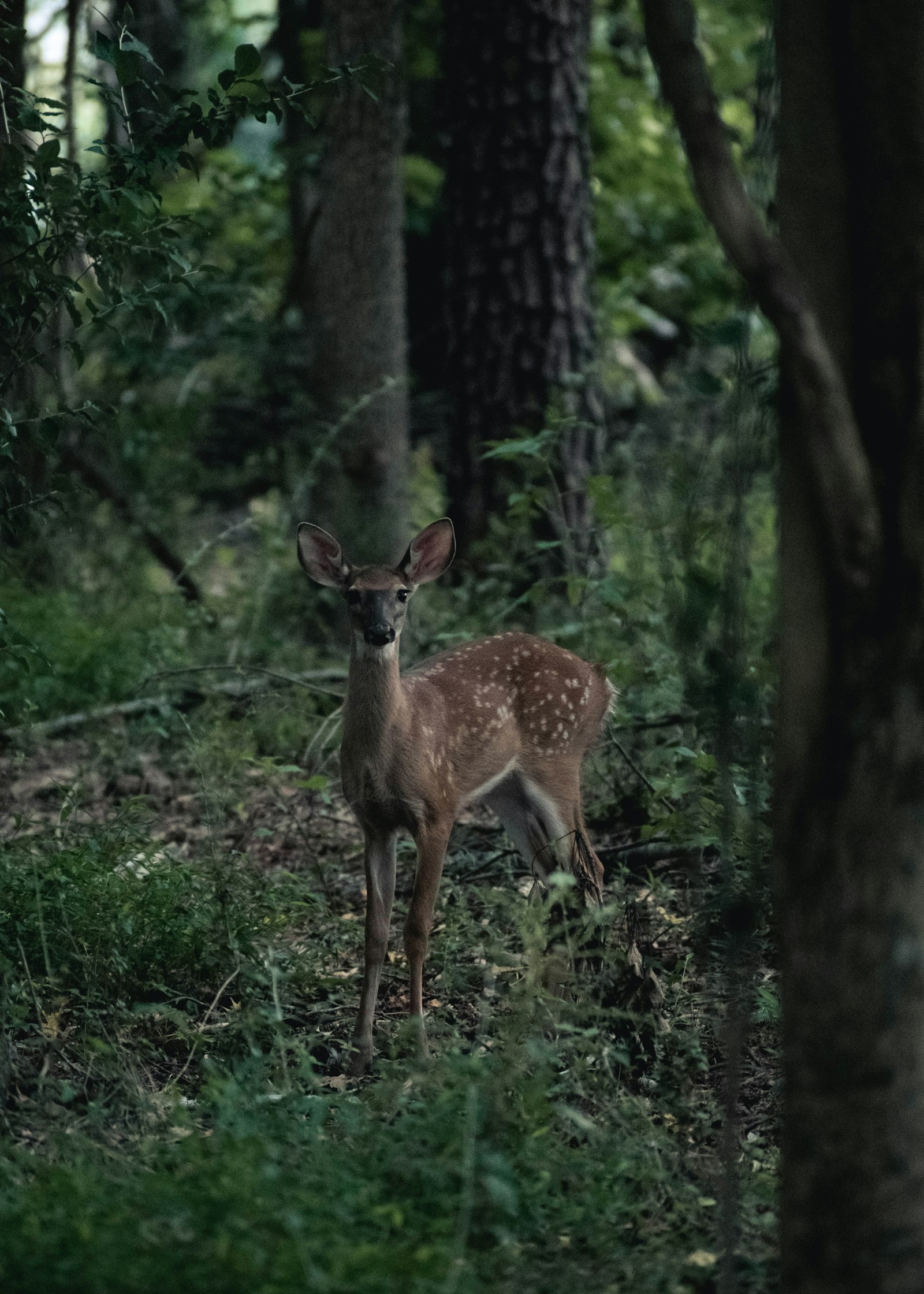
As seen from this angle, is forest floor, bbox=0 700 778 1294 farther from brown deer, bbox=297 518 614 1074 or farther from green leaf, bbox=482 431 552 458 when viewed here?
green leaf, bbox=482 431 552 458

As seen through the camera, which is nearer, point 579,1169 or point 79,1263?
point 79,1263

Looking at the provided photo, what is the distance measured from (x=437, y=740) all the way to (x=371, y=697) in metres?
0.31

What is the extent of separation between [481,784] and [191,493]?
19.6 feet

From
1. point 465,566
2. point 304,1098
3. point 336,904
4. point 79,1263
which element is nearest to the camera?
point 79,1263

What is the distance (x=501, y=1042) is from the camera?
376 centimetres

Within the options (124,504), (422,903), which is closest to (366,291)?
(124,504)

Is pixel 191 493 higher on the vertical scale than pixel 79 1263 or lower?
higher

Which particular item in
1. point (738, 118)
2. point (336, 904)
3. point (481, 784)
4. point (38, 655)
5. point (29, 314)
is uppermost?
point (738, 118)

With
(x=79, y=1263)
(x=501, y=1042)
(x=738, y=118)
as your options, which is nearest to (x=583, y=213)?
(x=501, y=1042)

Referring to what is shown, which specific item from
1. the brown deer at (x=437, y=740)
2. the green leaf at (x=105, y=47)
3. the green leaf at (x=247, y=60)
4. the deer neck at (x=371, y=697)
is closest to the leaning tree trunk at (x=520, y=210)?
the brown deer at (x=437, y=740)

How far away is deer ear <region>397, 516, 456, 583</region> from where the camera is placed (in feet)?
18.6

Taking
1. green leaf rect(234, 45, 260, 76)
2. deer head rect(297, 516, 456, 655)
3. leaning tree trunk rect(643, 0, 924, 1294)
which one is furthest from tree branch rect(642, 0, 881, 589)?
deer head rect(297, 516, 456, 655)

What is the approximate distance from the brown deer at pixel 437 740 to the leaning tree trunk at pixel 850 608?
2151mm

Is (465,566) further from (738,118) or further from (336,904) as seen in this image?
(738,118)
